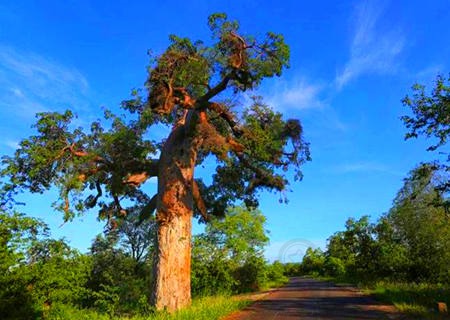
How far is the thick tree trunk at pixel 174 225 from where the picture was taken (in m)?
13.9

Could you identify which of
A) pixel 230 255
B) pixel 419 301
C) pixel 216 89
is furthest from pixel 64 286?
pixel 230 255

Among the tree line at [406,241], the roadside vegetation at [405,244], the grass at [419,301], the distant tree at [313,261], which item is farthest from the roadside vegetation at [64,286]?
the distant tree at [313,261]

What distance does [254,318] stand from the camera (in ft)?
46.6

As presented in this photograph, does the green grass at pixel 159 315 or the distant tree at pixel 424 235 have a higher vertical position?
the distant tree at pixel 424 235

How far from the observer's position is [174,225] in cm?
1427

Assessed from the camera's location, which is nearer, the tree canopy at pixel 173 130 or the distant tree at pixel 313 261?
the tree canopy at pixel 173 130

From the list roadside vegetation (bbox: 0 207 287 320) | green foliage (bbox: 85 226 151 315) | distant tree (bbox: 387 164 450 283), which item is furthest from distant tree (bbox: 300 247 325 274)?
roadside vegetation (bbox: 0 207 287 320)

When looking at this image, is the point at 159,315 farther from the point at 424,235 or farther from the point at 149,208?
the point at 424,235

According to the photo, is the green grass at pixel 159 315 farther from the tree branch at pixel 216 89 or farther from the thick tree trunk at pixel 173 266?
the tree branch at pixel 216 89

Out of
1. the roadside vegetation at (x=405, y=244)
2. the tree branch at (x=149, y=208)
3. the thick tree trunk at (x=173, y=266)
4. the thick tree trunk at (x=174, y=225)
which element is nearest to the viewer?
the thick tree trunk at (x=173, y=266)

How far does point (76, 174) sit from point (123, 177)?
2.07 m

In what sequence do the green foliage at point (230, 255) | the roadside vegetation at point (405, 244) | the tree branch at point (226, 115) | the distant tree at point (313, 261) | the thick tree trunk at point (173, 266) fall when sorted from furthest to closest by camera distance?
1. the distant tree at point (313, 261)
2. the roadside vegetation at point (405, 244)
3. the green foliage at point (230, 255)
4. the tree branch at point (226, 115)
5. the thick tree trunk at point (173, 266)

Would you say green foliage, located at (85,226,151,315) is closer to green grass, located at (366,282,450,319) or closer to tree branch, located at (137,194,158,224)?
tree branch, located at (137,194,158,224)

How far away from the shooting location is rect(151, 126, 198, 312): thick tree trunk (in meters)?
13.9
